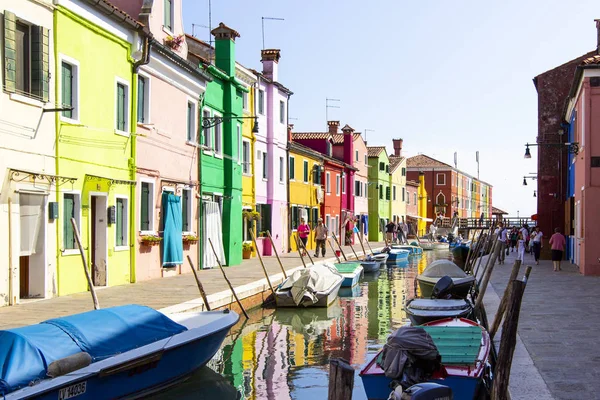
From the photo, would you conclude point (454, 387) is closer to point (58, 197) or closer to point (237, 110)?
point (58, 197)

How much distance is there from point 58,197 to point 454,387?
9567 mm

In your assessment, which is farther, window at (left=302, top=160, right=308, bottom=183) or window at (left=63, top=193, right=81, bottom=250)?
window at (left=302, top=160, right=308, bottom=183)

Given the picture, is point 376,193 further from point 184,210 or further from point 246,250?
point 184,210

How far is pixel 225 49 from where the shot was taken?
2598 cm

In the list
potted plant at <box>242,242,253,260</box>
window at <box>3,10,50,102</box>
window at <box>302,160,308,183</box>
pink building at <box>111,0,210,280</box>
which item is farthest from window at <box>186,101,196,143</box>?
window at <box>302,160,308,183</box>

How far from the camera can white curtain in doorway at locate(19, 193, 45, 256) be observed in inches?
551

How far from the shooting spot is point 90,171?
16359 mm

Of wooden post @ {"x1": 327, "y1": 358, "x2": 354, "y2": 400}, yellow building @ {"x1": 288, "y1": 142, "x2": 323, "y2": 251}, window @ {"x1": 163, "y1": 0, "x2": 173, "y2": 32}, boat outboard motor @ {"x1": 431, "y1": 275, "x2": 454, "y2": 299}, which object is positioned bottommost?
boat outboard motor @ {"x1": 431, "y1": 275, "x2": 454, "y2": 299}

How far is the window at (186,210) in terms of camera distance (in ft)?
72.8

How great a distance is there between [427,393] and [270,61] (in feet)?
94.9

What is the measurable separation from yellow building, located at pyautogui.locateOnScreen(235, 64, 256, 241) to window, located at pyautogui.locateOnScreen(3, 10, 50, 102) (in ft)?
47.6

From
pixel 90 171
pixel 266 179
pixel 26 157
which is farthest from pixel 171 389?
pixel 266 179

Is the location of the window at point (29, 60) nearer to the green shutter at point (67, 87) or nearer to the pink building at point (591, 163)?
the green shutter at point (67, 87)

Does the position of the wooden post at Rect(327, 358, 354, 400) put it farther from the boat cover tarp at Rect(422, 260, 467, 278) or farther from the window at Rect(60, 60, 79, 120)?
the boat cover tarp at Rect(422, 260, 467, 278)
